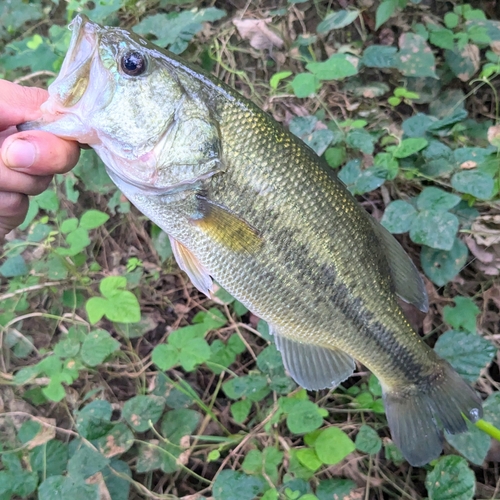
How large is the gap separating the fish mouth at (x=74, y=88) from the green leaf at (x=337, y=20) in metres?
1.89

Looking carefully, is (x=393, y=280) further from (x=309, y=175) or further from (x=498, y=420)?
(x=498, y=420)

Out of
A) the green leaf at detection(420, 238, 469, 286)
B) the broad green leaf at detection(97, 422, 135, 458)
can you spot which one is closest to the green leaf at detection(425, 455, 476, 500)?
the green leaf at detection(420, 238, 469, 286)

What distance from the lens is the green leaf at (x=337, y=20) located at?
9.09 feet

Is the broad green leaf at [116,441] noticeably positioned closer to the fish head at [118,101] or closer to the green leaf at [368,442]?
the green leaf at [368,442]

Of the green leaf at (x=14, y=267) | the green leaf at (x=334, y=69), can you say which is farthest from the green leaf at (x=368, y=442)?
the green leaf at (x=14, y=267)

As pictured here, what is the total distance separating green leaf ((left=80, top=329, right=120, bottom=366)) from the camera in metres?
2.17

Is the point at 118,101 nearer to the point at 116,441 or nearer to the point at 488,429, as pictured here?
the point at 116,441

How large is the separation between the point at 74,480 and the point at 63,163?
135cm

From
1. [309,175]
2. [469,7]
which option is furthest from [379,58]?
[309,175]

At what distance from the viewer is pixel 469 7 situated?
280cm

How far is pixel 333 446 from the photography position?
1.93 m

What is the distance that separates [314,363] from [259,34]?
243 centimetres

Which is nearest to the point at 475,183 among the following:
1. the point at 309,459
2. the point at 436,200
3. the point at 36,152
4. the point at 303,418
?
the point at 436,200

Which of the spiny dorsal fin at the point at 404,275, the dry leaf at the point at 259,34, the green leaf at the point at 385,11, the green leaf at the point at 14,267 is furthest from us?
the dry leaf at the point at 259,34
